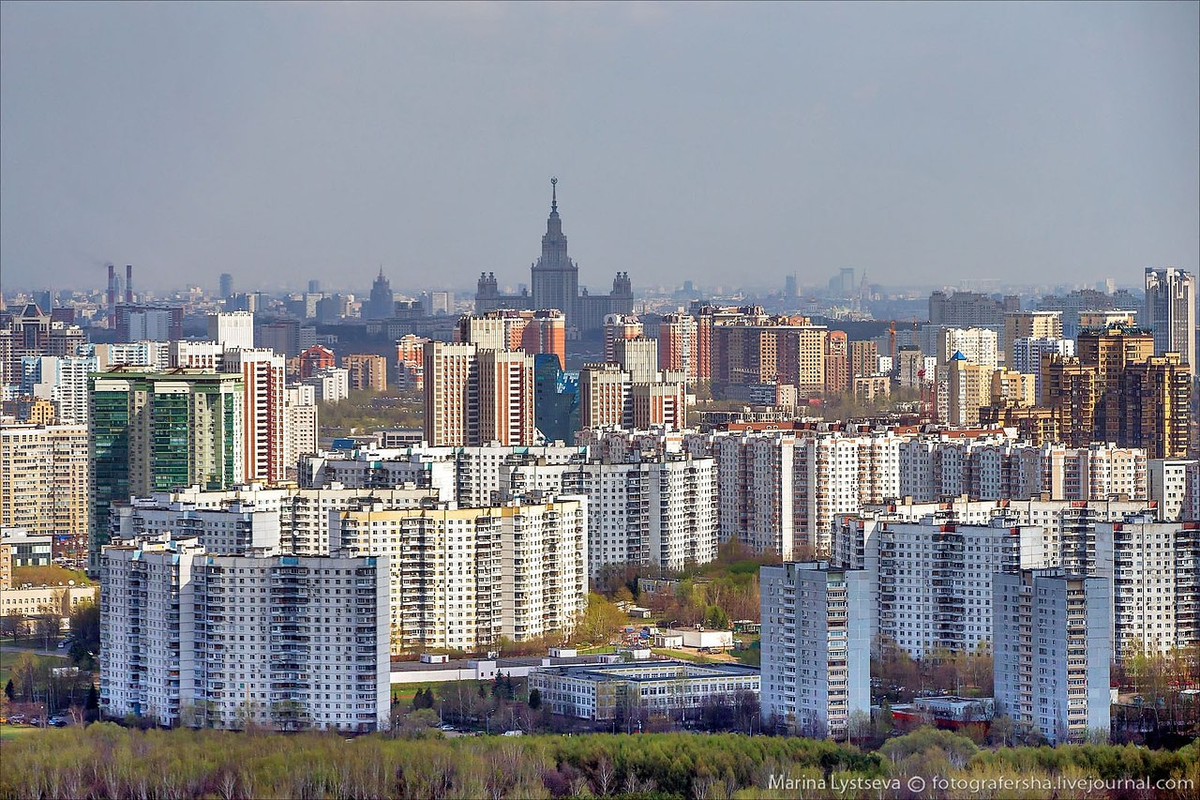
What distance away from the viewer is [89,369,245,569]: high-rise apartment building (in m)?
19.1

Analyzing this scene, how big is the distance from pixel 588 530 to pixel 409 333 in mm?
17150

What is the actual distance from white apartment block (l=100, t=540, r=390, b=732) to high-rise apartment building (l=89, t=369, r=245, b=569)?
19.7ft

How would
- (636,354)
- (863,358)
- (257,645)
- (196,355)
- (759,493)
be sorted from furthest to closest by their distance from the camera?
(863,358) → (636,354) → (196,355) → (759,493) → (257,645)

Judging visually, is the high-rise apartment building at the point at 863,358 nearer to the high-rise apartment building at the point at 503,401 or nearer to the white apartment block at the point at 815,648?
the high-rise apartment building at the point at 503,401

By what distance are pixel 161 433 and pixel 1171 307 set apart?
13.1 m

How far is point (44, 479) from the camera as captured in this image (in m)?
21.0

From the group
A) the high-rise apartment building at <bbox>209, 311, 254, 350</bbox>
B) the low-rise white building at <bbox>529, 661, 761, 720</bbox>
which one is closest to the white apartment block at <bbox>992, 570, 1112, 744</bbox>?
the low-rise white building at <bbox>529, 661, 761, 720</bbox>

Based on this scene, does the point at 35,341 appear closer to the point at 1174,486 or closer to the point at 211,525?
the point at 1174,486

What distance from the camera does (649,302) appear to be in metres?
35.2

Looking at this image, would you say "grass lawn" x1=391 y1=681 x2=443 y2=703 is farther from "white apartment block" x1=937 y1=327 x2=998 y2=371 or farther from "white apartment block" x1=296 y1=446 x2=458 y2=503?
"white apartment block" x1=937 y1=327 x2=998 y2=371

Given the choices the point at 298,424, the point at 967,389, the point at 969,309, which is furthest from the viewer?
A: the point at 969,309

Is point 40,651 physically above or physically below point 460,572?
below

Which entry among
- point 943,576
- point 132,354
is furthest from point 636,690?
point 132,354

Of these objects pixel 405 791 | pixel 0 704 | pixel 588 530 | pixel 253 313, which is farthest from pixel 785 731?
pixel 253 313
